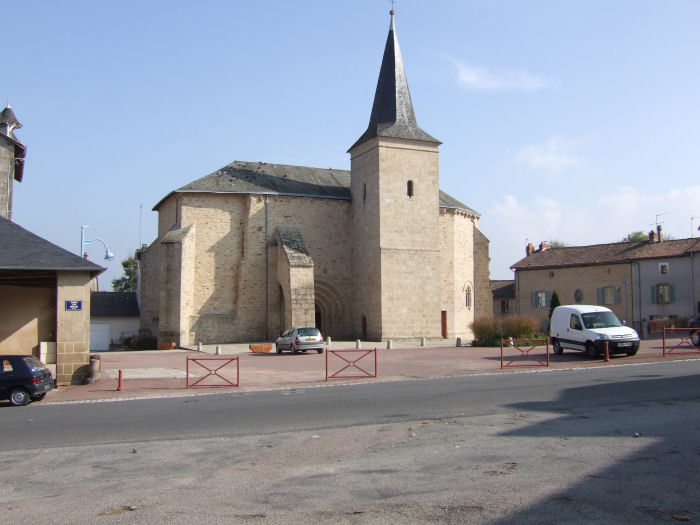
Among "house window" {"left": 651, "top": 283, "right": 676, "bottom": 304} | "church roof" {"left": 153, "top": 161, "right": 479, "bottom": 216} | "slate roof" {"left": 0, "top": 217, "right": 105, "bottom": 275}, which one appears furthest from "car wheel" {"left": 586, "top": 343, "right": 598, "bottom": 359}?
"house window" {"left": 651, "top": 283, "right": 676, "bottom": 304}

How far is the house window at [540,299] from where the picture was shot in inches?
1770

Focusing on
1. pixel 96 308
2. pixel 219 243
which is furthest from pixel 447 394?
pixel 96 308

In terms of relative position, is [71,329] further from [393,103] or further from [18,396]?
[393,103]

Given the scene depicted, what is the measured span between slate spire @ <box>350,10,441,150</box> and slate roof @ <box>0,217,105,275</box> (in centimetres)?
1967

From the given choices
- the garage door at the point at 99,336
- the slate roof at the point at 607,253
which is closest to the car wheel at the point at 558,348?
the slate roof at the point at 607,253

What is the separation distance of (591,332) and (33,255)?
51.2 ft

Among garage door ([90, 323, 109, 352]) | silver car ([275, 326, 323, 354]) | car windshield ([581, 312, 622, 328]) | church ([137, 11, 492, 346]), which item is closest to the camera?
car windshield ([581, 312, 622, 328])

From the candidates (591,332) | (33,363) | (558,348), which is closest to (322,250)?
(558,348)

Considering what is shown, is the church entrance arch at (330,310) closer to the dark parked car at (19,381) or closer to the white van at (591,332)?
the white van at (591,332)

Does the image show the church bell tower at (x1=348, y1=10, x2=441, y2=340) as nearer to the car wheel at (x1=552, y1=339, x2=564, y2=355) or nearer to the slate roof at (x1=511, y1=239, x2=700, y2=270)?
the car wheel at (x1=552, y1=339, x2=564, y2=355)

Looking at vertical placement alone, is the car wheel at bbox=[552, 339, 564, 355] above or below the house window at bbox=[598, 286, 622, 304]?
below

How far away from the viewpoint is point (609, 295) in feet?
135

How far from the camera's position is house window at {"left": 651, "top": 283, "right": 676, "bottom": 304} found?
127 ft

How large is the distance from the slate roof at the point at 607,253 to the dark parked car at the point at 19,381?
36.3m
